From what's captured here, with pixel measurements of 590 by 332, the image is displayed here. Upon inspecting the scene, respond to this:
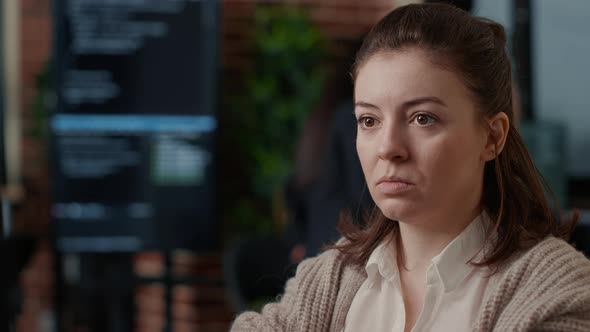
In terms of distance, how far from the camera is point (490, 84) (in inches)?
48.8

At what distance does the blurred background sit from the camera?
3178 millimetres

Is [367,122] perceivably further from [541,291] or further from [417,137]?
[541,291]

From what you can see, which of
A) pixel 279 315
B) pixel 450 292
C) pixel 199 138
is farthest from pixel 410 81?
pixel 199 138

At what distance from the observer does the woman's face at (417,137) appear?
3.84 ft

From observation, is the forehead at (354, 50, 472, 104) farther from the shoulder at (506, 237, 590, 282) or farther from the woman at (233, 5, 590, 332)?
the shoulder at (506, 237, 590, 282)

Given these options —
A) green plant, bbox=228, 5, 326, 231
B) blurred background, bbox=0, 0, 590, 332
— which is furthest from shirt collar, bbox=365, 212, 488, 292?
green plant, bbox=228, 5, 326, 231

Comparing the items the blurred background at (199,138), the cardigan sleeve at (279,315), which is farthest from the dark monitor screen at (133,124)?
the cardigan sleeve at (279,315)

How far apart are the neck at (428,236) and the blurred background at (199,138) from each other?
1.25m

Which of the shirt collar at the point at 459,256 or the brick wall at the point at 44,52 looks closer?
the shirt collar at the point at 459,256

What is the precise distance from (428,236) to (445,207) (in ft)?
0.24

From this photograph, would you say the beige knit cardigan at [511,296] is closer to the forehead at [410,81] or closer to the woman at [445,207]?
the woman at [445,207]

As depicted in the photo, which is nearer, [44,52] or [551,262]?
[551,262]

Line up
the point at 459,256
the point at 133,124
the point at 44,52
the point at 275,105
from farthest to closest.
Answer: the point at 44,52 < the point at 275,105 < the point at 133,124 < the point at 459,256

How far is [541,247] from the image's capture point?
1.20m
